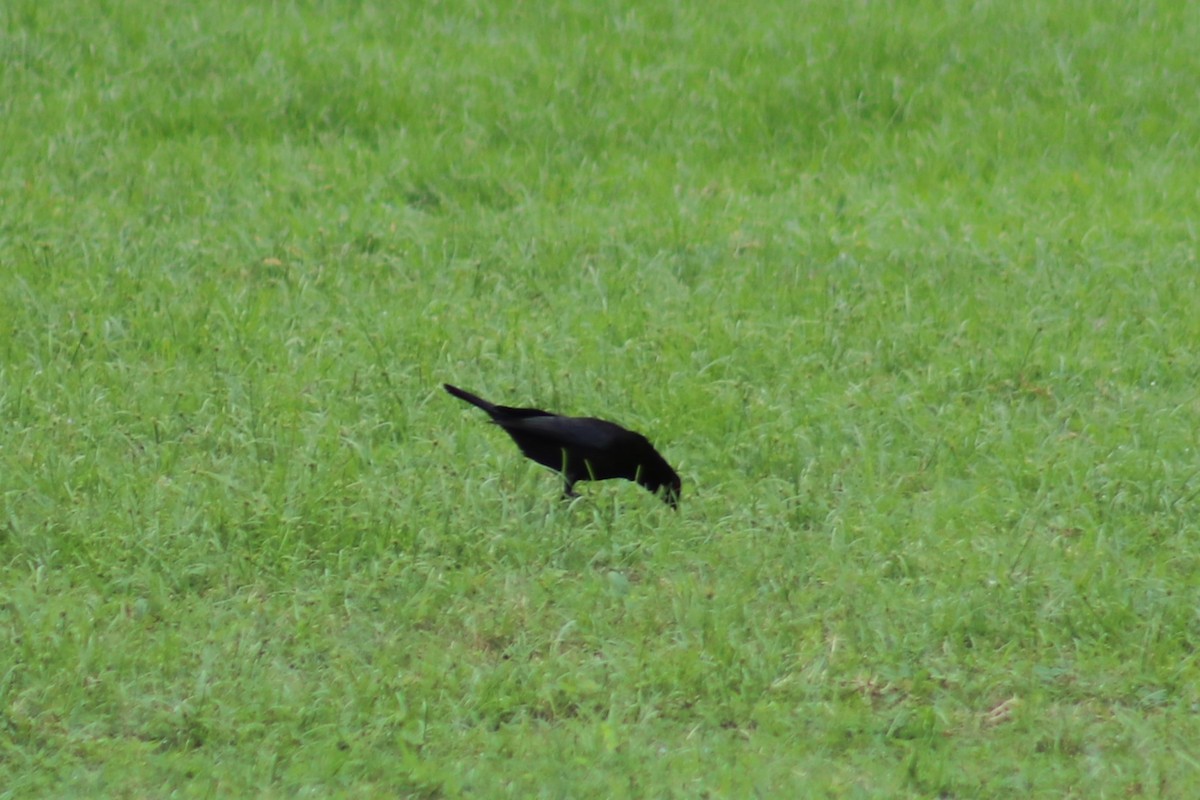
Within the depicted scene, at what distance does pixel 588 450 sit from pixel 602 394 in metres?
1.00

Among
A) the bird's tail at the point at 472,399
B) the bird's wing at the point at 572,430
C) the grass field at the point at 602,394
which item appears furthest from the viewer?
the bird's tail at the point at 472,399

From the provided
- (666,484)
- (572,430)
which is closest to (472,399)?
(572,430)

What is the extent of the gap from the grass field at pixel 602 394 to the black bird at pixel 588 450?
13cm

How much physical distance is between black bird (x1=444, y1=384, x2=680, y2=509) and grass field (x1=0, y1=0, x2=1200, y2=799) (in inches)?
5.0

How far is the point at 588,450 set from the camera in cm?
541

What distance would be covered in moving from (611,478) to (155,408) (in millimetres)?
1839

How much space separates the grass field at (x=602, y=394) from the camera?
13.6 ft

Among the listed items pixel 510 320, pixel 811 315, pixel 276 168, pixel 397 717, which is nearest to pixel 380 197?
pixel 276 168

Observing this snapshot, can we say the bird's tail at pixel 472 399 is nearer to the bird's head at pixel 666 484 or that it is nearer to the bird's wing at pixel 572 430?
the bird's wing at pixel 572 430

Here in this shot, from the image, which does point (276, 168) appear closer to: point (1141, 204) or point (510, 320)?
point (510, 320)

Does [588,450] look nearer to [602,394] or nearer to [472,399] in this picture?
[472,399]

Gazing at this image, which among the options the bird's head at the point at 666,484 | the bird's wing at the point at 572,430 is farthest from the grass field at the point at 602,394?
the bird's wing at the point at 572,430

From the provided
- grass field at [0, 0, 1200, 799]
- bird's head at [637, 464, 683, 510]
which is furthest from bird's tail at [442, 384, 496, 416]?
bird's head at [637, 464, 683, 510]

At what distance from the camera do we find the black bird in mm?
5406
